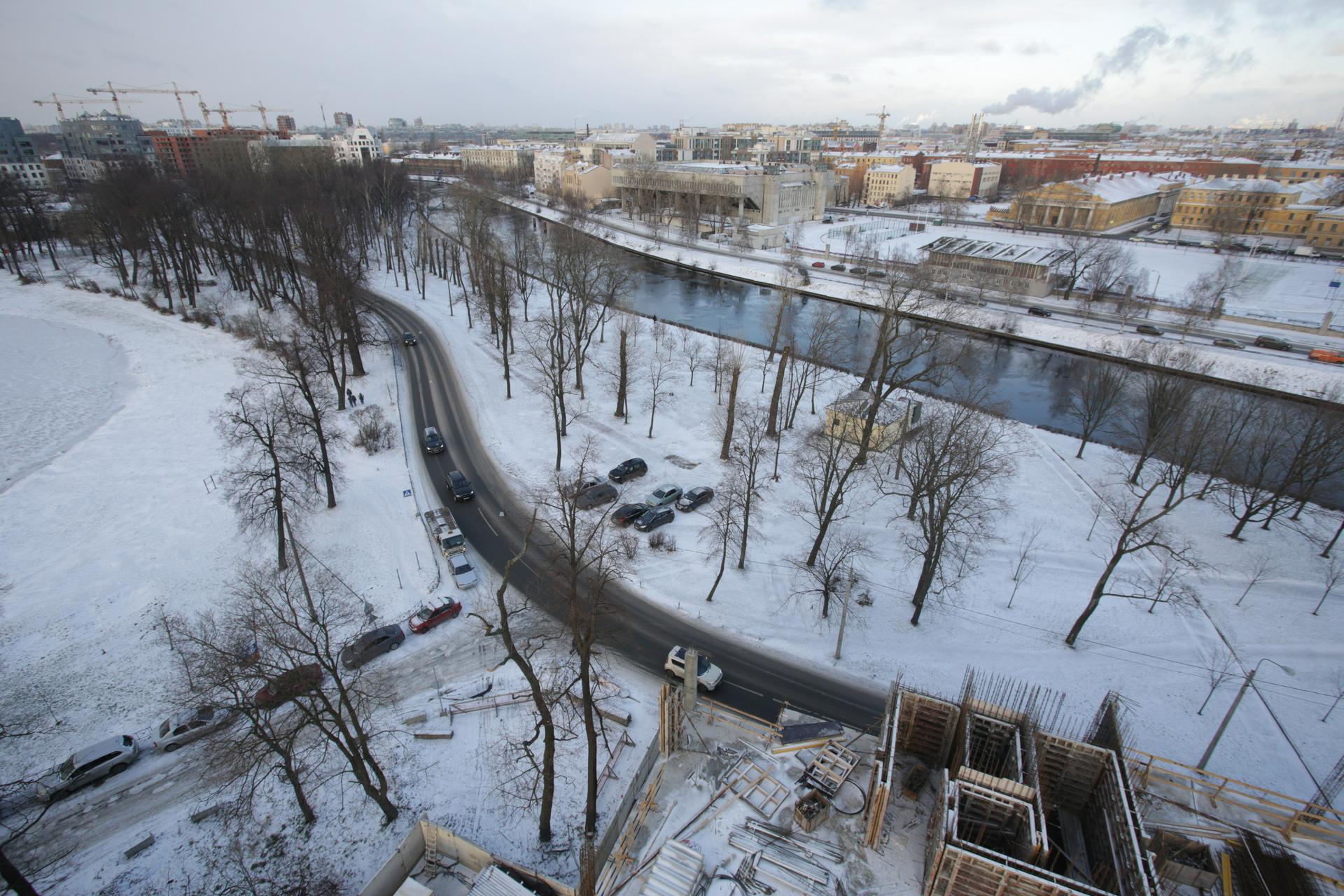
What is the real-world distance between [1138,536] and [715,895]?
83.0 feet

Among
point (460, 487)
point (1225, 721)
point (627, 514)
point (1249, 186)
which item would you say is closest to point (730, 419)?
point (627, 514)

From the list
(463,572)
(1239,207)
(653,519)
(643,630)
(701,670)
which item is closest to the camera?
(701,670)

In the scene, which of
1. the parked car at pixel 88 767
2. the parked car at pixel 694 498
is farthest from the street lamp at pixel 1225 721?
the parked car at pixel 88 767

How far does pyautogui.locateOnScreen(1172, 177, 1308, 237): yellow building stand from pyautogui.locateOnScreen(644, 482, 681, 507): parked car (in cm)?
11541

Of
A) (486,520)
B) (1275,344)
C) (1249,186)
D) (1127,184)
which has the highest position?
(1249,186)

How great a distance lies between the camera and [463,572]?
24453 mm

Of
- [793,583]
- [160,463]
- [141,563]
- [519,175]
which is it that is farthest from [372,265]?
[519,175]

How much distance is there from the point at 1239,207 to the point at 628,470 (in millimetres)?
120386

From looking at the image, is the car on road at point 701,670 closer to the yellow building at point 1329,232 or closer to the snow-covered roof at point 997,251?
the snow-covered roof at point 997,251

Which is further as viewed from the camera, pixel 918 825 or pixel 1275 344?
pixel 1275 344

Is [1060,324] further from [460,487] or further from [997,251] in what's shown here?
[460,487]

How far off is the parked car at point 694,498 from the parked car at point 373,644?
13.2 m

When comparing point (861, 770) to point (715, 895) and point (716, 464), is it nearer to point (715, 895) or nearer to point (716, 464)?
point (715, 895)

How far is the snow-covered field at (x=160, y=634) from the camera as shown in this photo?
50.5 feet
